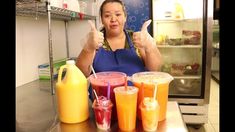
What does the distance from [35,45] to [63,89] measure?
→ 1481 mm

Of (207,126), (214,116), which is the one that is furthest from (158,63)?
(214,116)

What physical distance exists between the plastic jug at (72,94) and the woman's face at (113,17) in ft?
1.68

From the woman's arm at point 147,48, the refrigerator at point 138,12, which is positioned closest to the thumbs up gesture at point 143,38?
the woman's arm at point 147,48

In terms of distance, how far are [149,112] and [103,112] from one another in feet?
0.58

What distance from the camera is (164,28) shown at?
3336 mm

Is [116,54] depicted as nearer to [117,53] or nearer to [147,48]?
[117,53]

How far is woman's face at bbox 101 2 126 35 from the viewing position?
138 centimetres

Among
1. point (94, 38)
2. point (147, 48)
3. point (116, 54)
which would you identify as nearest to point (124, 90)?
point (94, 38)

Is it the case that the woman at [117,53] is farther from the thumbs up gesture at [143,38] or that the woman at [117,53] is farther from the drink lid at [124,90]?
the drink lid at [124,90]

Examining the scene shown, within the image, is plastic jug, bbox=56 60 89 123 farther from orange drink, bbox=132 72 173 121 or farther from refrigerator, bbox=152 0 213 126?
refrigerator, bbox=152 0 213 126

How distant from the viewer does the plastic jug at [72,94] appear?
0.94 metres

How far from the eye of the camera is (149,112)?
2.81ft

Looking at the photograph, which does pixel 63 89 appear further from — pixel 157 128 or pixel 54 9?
pixel 54 9

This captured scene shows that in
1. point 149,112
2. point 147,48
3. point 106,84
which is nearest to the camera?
point 149,112
